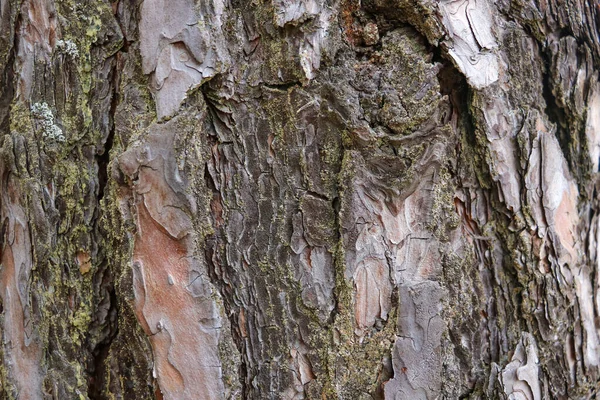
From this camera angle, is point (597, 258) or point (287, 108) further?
point (597, 258)

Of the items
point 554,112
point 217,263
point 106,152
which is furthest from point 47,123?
point 554,112

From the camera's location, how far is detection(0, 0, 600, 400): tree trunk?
0.90 m

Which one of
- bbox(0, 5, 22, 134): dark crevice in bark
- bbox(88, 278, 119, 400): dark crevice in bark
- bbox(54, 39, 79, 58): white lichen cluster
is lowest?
bbox(88, 278, 119, 400): dark crevice in bark

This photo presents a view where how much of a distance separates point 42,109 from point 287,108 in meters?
0.49

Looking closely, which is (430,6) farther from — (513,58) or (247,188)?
(247,188)

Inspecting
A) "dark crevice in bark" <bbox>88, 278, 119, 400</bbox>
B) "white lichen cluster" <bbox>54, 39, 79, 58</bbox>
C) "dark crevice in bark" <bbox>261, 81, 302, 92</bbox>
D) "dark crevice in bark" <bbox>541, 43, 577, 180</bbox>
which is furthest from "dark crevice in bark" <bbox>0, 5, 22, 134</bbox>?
"dark crevice in bark" <bbox>541, 43, 577, 180</bbox>

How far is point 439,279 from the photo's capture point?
0.94 m

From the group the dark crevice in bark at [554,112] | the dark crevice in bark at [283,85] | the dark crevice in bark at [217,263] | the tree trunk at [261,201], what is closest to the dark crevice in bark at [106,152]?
the tree trunk at [261,201]

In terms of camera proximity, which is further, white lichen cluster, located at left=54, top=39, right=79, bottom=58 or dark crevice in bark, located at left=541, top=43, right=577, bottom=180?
dark crevice in bark, located at left=541, top=43, right=577, bottom=180

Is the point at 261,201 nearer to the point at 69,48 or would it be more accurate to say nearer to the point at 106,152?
the point at 106,152

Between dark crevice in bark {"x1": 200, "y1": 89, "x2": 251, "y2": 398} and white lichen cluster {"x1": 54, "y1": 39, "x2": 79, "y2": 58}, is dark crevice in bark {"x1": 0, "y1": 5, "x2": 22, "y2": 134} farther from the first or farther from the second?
dark crevice in bark {"x1": 200, "y1": 89, "x2": 251, "y2": 398}

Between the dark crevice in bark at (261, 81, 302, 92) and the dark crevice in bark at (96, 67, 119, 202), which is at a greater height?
the dark crevice in bark at (261, 81, 302, 92)

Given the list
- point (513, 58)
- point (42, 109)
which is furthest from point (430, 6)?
point (42, 109)

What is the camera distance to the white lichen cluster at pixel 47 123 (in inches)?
38.2
